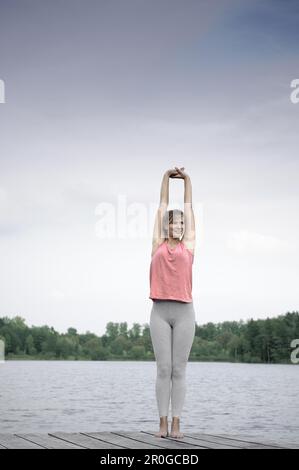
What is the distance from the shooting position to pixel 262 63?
50.9 meters

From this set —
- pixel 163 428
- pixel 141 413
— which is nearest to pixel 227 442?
pixel 163 428

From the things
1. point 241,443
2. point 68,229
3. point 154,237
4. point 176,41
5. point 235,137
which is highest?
point 176,41

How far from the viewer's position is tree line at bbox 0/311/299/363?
87312mm

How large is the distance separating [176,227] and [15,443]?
203 cm

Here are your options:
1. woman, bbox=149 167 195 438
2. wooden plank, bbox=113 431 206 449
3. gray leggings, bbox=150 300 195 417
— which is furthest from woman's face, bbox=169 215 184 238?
wooden plank, bbox=113 431 206 449

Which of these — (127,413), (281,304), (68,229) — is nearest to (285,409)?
(127,413)

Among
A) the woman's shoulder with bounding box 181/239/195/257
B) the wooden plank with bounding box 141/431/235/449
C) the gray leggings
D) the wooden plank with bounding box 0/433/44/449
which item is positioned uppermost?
the woman's shoulder with bounding box 181/239/195/257

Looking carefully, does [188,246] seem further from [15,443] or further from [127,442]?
[15,443]

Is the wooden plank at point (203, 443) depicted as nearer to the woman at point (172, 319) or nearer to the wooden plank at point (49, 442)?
the woman at point (172, 319)

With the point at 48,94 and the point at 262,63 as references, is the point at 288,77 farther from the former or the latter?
the point at 48,94

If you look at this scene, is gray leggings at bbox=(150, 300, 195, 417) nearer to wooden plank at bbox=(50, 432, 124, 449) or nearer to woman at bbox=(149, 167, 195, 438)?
woman at bbox=(149, 167, 195, 438)

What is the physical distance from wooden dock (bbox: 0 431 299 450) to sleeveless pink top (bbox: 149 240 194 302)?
108cm

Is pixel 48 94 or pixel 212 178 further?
pixel 212 178

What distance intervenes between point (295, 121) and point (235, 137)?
8981 millimetres
